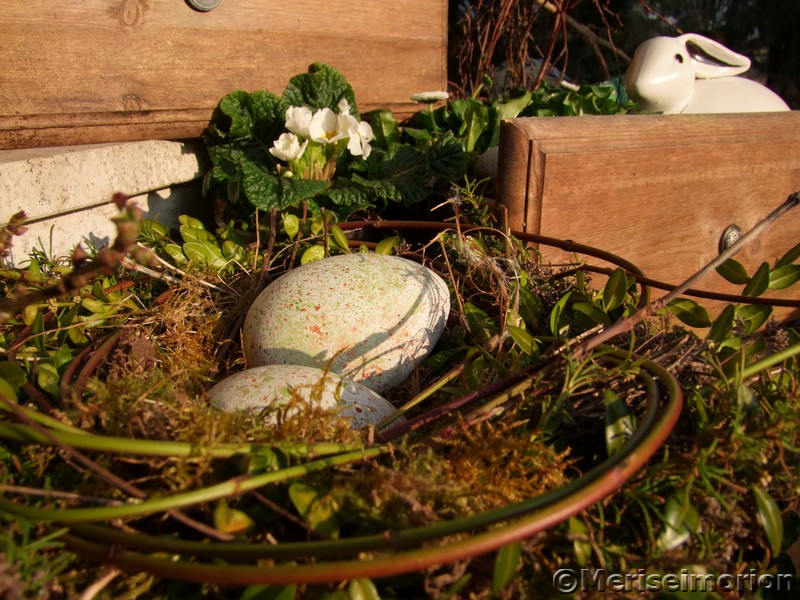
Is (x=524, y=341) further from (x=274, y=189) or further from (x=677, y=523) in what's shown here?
(x=274, y=189)

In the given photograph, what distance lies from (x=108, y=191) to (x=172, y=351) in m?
0.51

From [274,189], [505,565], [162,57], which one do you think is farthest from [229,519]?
[162,57]

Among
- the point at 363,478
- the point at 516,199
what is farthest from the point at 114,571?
the point at 516,199

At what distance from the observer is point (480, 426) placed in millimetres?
618

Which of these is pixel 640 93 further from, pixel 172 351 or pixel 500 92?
pixel 172 351

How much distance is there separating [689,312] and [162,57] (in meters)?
1.23

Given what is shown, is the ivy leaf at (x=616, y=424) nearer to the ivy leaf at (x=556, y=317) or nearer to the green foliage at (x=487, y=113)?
the ivy leaf at (x=556, y=317)

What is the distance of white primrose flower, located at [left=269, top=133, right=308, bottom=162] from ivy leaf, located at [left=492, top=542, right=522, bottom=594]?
42.7 inches

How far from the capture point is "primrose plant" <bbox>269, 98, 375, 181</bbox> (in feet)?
4.54

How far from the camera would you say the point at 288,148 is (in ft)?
4.54

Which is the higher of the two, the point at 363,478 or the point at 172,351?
the point at 363,478

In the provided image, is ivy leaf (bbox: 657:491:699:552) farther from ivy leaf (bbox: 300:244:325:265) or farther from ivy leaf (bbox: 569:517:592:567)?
ivy leaf (bbox: 300:244:325:265)

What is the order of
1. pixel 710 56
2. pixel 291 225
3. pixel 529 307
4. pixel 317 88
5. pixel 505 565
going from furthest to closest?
pixel 710 56
pixel 317 88
pixel 291 225
pixel 529 307
pixel 505 565

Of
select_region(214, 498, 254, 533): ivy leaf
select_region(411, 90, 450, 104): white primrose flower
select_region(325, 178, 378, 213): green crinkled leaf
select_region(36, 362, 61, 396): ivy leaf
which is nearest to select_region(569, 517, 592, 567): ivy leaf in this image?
select_region(214, 498, 254, 533): ivy leaf
